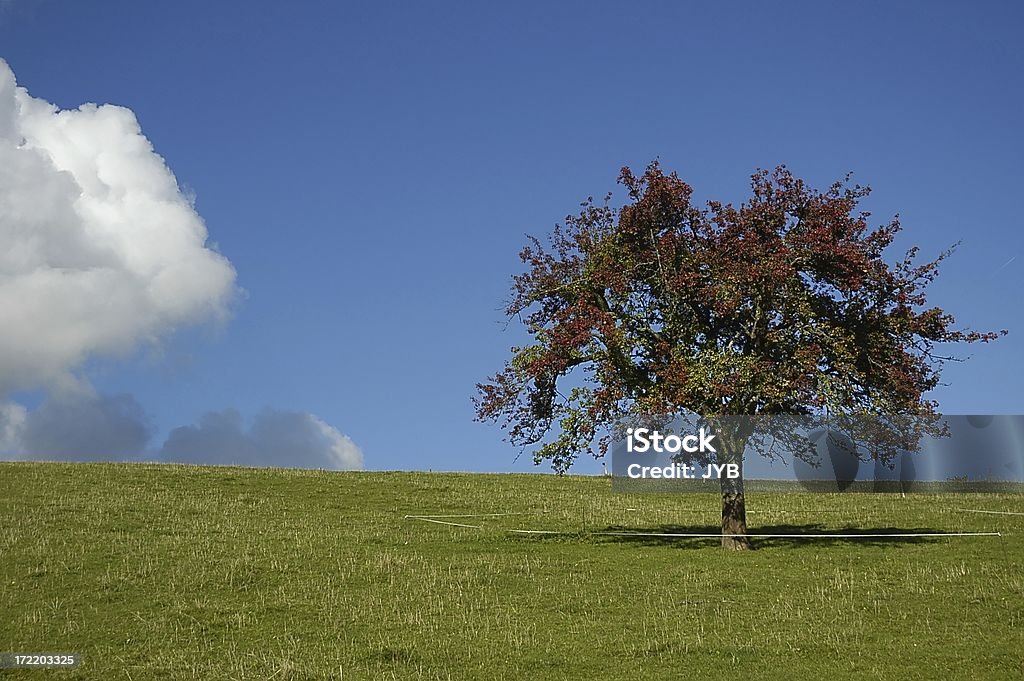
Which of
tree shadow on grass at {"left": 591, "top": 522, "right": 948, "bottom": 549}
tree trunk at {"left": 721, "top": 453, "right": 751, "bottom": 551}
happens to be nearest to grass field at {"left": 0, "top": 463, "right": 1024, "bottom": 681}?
tree shadow on grass at {"left": 591, "top": 522, "right": 948, "bottom": 549}

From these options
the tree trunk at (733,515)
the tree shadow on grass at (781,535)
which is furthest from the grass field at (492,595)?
the tree trunk at (733,515)

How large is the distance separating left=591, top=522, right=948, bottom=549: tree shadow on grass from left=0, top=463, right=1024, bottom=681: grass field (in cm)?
35

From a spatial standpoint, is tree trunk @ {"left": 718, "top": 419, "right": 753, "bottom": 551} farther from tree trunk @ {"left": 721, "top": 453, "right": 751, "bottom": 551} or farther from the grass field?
the grass field

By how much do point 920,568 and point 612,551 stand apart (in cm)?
1006

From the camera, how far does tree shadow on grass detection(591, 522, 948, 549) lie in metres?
38.2

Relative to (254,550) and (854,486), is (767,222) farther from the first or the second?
(854,486)

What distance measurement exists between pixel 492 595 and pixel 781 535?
14.8m

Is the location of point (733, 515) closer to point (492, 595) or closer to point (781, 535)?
point (781, 535)

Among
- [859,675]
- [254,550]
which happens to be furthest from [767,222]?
[254,550]

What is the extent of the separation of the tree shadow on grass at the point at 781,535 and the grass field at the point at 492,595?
35cm

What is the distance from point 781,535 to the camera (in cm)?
3938

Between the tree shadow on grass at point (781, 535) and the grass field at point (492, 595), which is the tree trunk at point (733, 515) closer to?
the tree shadow on grass at point (781, 535)

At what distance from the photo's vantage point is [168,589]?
30.7 metres

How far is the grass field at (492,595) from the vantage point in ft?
73.8
